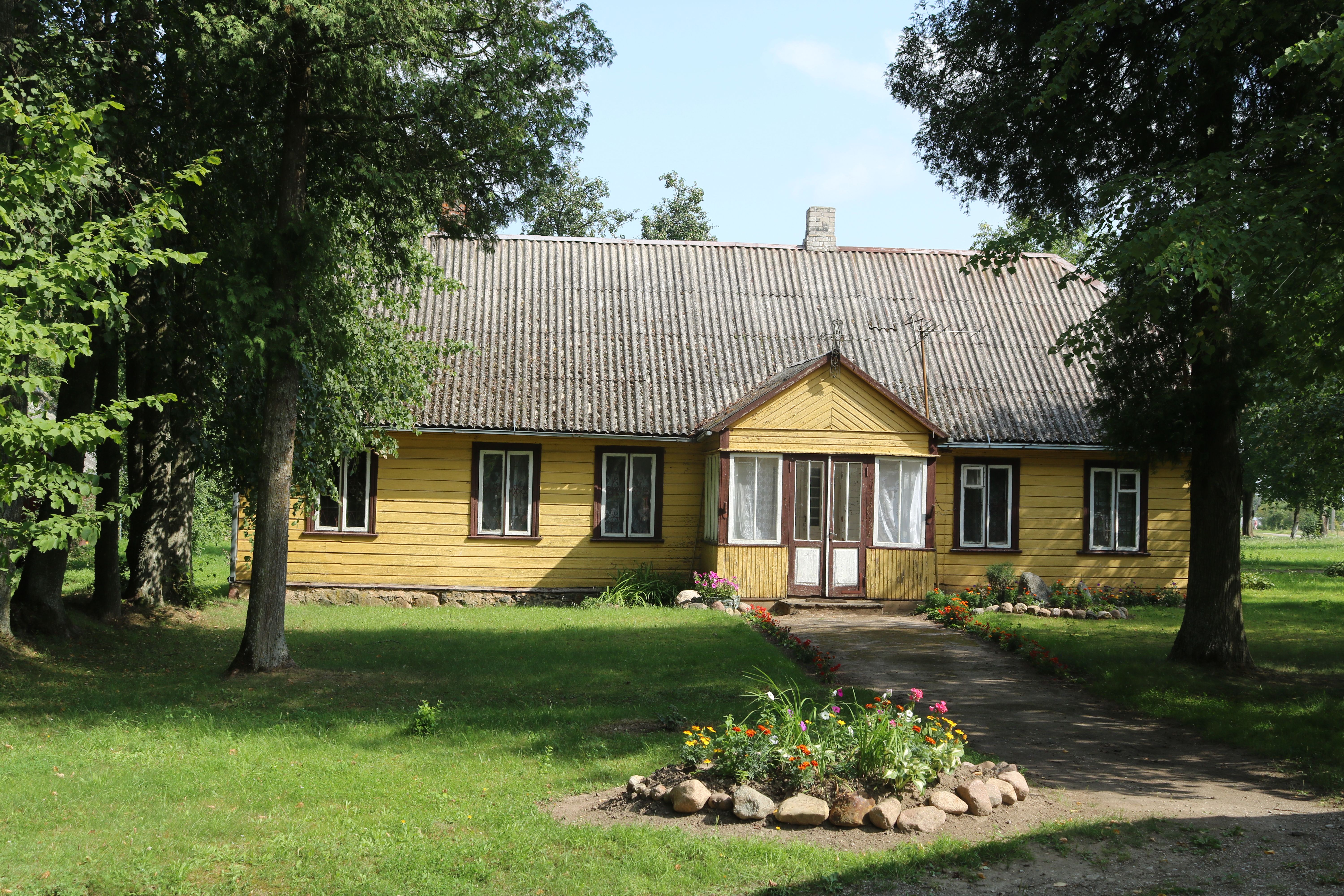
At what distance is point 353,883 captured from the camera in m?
5.64

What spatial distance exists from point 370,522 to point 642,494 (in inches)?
206

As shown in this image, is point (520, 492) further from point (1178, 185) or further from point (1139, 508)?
point (1178, 185)

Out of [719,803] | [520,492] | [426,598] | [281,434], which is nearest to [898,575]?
[520,492]

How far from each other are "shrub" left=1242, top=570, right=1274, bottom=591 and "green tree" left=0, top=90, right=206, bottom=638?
23243 millimetres

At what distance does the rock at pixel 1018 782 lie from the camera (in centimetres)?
743

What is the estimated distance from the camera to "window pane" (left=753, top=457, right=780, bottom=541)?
62.5 ft

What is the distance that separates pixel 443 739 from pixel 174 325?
319 inches

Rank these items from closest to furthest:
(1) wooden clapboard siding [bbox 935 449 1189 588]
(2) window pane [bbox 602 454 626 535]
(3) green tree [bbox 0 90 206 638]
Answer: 1. (3) green tree [bbox 0 90 206 638]
2. (2) window pane [bbox 602 454 626 535]
3. (1) wooden clapboard siding [bbox 935 449 1189 588]

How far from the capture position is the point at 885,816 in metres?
6.75

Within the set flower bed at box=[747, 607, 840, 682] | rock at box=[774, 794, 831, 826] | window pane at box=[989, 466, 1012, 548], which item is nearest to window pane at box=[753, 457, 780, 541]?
flower bed at box=[747, 607, 840, 682]

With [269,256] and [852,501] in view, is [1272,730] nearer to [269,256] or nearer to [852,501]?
[852,501]

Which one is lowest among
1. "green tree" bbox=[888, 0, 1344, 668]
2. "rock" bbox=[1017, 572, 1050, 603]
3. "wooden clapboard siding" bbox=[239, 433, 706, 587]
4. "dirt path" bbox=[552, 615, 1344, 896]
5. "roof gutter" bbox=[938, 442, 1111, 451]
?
"dirt path" bbox=[552, 615, 1344, 896]

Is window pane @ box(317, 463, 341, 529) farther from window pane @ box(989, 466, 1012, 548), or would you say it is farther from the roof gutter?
window pane @ box(989, 466, 1012, 548)

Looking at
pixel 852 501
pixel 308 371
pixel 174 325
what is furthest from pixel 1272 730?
pixel 174 325
